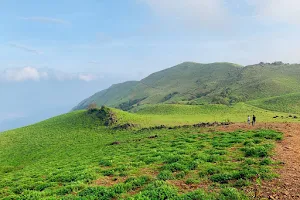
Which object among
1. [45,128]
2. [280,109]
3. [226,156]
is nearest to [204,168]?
[226,156]

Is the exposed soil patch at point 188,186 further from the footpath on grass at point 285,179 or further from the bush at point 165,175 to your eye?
the footpath on grass at point 285,179

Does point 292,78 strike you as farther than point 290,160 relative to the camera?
Yes

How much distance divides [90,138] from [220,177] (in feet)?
129

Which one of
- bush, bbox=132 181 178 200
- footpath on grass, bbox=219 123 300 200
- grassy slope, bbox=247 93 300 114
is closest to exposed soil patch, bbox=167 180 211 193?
bush, bbox=132 181 178 200

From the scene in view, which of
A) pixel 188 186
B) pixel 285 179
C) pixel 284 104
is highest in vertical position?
pixel 284 104

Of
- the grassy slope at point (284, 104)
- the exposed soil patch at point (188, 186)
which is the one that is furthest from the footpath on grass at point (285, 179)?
the grassy slope at point (284, 104)

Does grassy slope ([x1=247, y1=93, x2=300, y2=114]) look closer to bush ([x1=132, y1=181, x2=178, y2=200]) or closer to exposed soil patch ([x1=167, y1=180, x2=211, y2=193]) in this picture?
exposed soil patch ([x1=167, y1=180, x2=211, y2=193])

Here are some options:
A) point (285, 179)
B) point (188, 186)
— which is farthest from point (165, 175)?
point (285, 179)

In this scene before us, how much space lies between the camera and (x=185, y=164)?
627 inches

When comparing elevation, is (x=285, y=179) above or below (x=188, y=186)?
above

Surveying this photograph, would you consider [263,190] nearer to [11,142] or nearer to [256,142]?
[256,142]

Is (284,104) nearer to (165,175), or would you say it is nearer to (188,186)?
(165,175)

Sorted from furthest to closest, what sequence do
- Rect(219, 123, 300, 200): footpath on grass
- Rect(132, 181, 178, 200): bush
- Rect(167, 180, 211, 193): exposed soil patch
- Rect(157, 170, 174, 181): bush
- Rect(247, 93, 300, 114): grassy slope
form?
Rect(247, 93, 300, 114): grassy slope < Rect(157, 170, 174, 181): bush < Rect(167, 180, 211, 193): exposed soil patch < Rect(132, 181, 178, 200): bush < Rect(219, 123, 300, 200): footpath on grass

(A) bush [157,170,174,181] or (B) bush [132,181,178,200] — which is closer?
(B) bush [132,181,178,200]
